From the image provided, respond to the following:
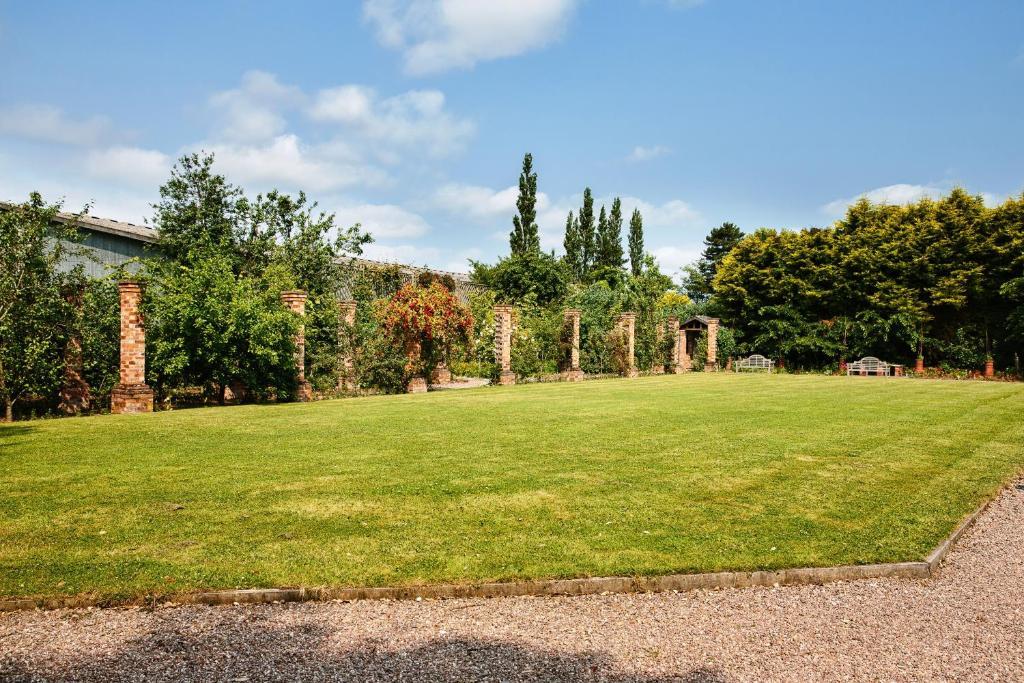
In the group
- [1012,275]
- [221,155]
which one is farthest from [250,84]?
[1012,275]

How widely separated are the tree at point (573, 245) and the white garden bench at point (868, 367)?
24.2 metres

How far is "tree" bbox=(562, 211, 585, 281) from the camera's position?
4997 centimetres

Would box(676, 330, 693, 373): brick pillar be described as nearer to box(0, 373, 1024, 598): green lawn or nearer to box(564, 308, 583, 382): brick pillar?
box(564, 308, 583, 382): brick pillar

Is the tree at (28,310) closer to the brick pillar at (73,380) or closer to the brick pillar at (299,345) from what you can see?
the brick pillar at (73,380)

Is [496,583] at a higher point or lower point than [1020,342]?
lower

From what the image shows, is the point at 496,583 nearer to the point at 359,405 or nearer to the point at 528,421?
the point at 528,421

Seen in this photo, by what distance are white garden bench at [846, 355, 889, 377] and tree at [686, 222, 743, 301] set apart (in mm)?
25873

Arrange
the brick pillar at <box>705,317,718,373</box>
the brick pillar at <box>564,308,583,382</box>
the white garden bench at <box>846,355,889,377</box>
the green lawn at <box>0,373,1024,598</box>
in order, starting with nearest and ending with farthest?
the green lawn at <box>0,373,1024,598</box> → the brick pillar at <box>564,308,583,382</box> → the white garden bench at <box>846,355,889,377</box> → the brick pillar at <box>705,317,718,373</box>

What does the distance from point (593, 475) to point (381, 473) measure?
84.7 inches

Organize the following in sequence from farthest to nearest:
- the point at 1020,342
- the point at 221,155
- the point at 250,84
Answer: the point at 1020,342 → the point at 221,155 → the point at 250,84

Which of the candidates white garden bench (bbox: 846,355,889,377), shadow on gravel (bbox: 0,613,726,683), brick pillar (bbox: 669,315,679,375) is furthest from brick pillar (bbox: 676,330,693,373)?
shadow on gravel (bbox: 0,613,726,683)

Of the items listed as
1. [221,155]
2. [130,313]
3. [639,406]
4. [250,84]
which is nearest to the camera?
[250,84]

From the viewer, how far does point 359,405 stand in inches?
562

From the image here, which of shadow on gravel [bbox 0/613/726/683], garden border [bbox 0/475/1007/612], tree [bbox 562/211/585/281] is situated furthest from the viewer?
tree [bbox 562/211/585/281]
